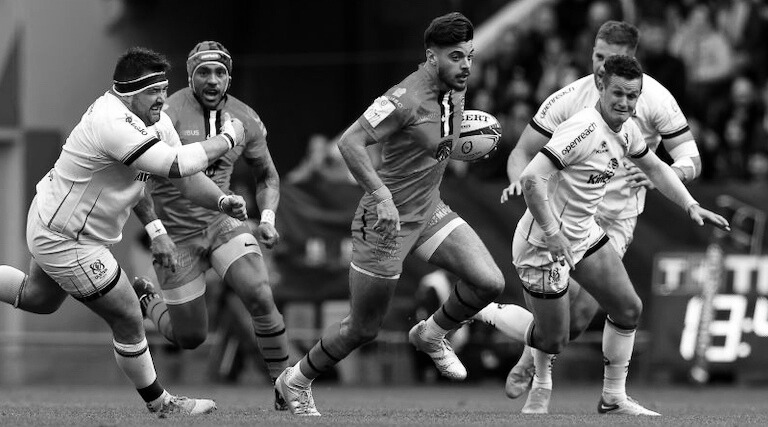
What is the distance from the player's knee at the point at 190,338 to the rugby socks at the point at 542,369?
2.44 m

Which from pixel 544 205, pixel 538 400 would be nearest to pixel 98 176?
pixel 544 205

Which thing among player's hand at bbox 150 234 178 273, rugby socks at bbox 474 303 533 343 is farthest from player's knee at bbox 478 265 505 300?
player's hand at bbox 150 234 178 273

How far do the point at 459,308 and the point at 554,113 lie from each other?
5.43ft

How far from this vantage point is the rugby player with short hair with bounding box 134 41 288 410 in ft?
35.1

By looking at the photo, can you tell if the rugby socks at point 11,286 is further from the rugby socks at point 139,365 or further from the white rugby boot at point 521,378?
the white rugby boot at point 521,378

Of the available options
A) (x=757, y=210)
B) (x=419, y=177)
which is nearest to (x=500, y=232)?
(x=757, y=210)

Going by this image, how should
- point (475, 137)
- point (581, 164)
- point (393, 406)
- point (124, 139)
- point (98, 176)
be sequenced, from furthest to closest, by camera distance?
point (393, 406), point (475, 137), point (581, 164), point (98, 176), point (124, 139)

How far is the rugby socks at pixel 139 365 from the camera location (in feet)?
31.3

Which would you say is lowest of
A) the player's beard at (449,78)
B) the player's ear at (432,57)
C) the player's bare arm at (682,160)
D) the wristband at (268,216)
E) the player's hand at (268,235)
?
the player's hand at (268,235)

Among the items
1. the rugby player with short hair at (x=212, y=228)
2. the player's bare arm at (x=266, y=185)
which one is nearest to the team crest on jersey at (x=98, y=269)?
the rugby player with short hair at (x=212, y=228)

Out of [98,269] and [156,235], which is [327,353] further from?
[98,269]

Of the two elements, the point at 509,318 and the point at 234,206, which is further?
the point at 509,318

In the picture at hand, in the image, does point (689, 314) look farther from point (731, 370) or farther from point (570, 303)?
point (570, 303)

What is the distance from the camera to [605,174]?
10055 millimetres
